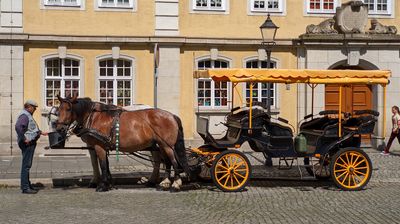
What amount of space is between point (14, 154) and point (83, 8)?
4.69 m

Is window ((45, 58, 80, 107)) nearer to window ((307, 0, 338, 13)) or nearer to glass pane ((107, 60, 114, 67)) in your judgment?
glass pane ((107, 60, 114, 67))

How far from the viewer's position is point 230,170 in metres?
11.8

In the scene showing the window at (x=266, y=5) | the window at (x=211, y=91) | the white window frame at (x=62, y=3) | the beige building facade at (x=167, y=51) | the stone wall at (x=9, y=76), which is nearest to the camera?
the stone wall at (x=9, y=76)

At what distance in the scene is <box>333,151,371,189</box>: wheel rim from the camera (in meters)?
12.3

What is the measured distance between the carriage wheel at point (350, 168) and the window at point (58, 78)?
914 centimetres

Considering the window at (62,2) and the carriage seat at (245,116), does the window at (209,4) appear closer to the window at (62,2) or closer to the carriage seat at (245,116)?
the window at (62,2)

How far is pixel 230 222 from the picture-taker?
9.18 metres

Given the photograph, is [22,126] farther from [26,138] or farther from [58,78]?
[58,78]

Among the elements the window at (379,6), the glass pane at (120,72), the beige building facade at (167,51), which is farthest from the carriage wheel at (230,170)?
the window at (379,6)

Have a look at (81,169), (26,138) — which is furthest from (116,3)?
(26,138)

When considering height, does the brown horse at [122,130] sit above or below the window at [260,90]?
below

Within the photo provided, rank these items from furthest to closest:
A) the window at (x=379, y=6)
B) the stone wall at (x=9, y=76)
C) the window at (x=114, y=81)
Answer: the window at (x=379, y=6), the window at (x=114, y=81), the stone wall at (x=9, y=76)

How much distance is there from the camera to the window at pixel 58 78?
18.7m

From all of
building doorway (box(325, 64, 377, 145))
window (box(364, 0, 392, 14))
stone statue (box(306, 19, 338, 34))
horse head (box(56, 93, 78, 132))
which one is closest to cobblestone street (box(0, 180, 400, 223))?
horse head (box(56, 93, 78, 132))
